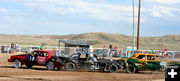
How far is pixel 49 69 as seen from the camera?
19.9 m

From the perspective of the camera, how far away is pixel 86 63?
1923 centimetres

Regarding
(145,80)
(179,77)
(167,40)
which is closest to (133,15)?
(145,80)

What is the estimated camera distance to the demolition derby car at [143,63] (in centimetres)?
1902

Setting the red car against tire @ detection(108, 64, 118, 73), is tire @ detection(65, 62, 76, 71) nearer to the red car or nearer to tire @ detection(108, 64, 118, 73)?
the red car

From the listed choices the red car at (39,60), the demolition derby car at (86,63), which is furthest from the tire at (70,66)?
the red car at (39,60)

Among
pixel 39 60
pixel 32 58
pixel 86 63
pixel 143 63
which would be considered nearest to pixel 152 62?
pixel 143 63

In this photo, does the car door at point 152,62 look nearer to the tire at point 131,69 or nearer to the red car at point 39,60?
the tire at point 131,69

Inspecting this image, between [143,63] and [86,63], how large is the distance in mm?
3474

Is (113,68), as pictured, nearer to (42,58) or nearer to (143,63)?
(143,63)

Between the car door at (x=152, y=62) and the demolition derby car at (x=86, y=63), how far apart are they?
1849mm

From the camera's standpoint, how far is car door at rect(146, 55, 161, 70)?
62.1 ft

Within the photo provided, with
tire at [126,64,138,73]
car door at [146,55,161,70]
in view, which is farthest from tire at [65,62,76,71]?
car door at [146,55,161,70]

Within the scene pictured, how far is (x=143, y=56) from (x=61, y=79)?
6.69m

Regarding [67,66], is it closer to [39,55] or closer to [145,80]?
[39,55]
